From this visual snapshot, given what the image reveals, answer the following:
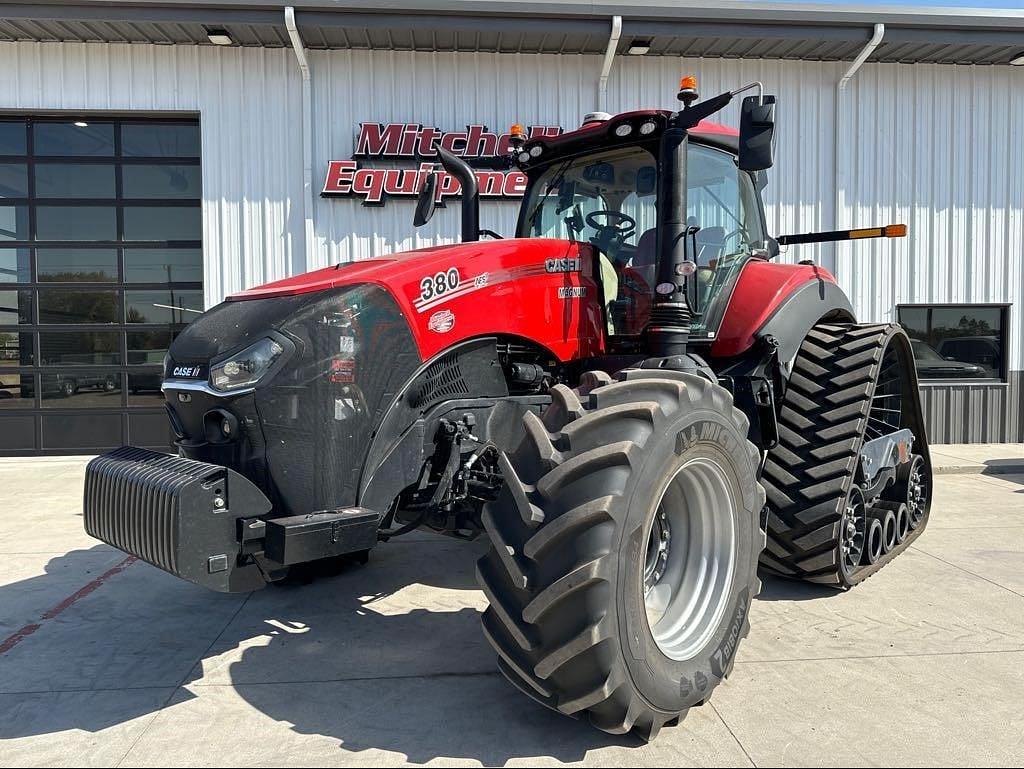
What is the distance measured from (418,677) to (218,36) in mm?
8491

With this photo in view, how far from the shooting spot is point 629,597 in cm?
240

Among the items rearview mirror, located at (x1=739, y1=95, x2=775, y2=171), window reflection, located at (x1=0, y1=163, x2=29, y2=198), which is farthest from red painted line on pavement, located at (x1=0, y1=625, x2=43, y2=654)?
window reflection, located at (x1=0, y1=163, x2=29, y2=198)

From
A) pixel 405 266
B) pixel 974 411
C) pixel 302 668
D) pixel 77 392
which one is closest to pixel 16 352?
pixel 77 392

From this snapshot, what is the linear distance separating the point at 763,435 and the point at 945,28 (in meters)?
8.19

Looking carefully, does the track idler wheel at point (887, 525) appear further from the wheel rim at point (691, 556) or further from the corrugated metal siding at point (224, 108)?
the corrugated metal siding at point (224, 108)

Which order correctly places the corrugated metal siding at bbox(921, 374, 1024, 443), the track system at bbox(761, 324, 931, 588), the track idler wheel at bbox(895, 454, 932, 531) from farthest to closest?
the corrugated metal siding at bbox(921, 374, 1024, 443), the track idler wheel at bbox(895, 454, 932, 531), the track system at bbox(761, 324, 931, 588)

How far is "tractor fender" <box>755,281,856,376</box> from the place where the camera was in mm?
4148

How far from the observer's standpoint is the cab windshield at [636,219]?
385cm

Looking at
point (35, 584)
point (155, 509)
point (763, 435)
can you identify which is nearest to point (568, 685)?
point (155, 509)

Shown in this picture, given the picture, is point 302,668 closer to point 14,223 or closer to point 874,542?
point 874,542

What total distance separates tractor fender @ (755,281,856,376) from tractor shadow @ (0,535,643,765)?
2.32 m

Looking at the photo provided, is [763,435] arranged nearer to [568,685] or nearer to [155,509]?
[568,685]

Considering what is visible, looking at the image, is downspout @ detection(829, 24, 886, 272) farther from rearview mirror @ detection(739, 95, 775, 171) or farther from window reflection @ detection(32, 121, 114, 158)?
window reflection @ detection(32, 121, 114, 158)

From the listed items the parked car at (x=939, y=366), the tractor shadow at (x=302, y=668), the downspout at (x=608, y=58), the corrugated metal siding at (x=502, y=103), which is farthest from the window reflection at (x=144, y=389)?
the parked car at (x=939, y=366)
